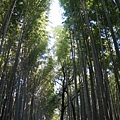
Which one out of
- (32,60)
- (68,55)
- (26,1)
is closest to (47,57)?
Answer: (68,55)

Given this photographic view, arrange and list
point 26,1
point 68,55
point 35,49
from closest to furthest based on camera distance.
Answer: point 26,1
point 35,49
point 68,55

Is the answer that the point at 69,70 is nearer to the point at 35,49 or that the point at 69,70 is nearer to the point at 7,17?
the point at 35,49

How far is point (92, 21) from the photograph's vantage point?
22.6 ft

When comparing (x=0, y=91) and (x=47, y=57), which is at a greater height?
(x=47, y=57)

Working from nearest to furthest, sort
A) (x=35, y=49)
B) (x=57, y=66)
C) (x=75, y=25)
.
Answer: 1. (x=75, y=25)
2. (x=35, y=49)
3. (x=57, y=66)

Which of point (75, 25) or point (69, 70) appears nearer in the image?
point (75, 25)

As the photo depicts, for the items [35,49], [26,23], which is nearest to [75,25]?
[26,23]

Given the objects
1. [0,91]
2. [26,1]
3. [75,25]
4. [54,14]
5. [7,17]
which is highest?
[54,14]

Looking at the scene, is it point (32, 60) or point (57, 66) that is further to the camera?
point (57, 66)

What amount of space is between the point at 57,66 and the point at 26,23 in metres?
5.54

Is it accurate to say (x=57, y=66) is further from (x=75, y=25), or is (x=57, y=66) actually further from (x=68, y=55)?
(x=75, y=25)

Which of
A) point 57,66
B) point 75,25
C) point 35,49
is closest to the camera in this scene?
point 75,25

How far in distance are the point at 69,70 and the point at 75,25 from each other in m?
4.31

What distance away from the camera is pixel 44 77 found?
12.2 meters
